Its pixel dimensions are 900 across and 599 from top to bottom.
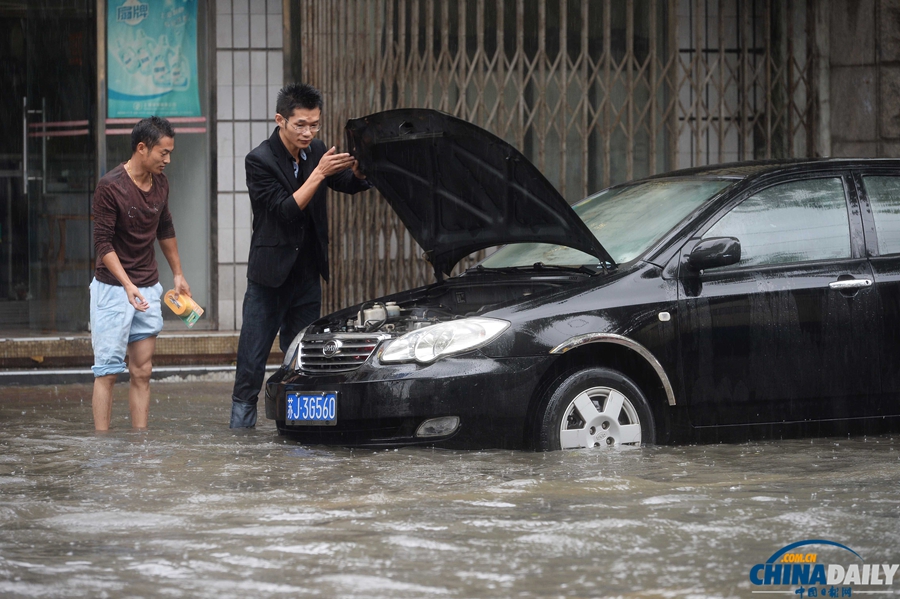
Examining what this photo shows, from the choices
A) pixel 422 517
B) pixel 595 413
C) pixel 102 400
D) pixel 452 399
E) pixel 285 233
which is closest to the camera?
pixel 422 517

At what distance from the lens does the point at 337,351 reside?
18.7ft

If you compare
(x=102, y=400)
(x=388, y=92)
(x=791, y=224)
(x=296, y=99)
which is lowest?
(x=102, y=400)

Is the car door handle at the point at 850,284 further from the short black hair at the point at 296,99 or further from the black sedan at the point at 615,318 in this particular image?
the short black hair at the point at 296,99

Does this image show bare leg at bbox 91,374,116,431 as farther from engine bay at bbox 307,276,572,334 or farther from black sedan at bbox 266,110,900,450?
engine bay at bbox 307,276,572,334

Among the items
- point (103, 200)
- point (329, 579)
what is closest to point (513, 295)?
point (103, 200)

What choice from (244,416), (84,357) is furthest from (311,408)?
(84,357)

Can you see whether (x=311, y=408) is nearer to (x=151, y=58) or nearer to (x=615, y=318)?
(x=615, y=318)

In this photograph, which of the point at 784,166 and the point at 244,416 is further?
the point at 244,416

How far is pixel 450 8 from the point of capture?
35.2ft

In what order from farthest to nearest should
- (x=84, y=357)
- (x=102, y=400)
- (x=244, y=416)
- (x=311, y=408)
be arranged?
(x=84, y=357) → (x=244, y=416) → (x=102, y=400) → (x=311, y=408)

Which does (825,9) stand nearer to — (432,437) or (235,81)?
(235,81)

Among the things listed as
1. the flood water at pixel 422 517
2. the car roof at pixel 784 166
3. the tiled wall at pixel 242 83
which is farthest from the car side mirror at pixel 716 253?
the tiled wall at pixel 242 83

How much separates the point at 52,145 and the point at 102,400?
5.18 metres

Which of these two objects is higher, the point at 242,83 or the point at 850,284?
the point at 242,83
